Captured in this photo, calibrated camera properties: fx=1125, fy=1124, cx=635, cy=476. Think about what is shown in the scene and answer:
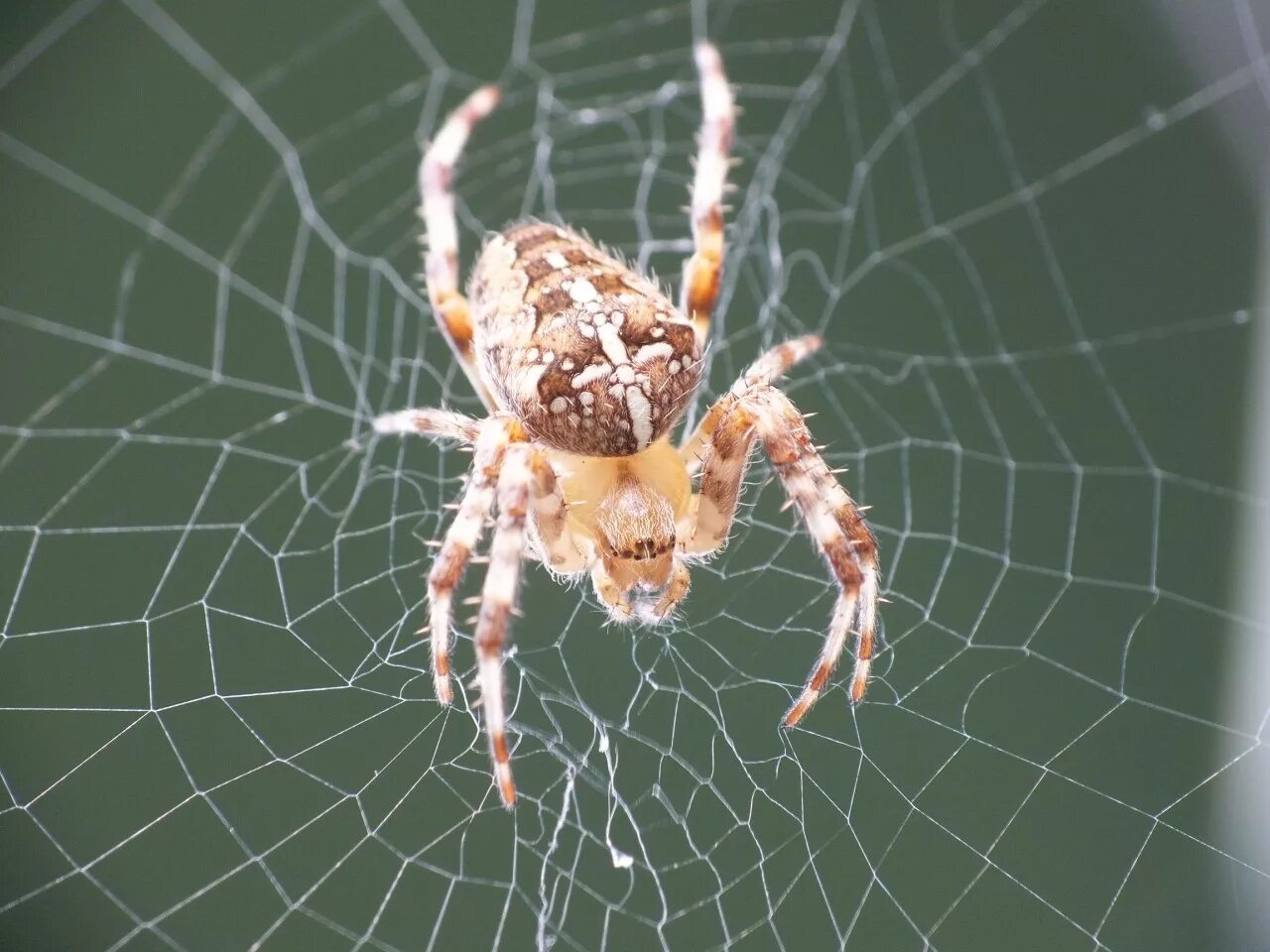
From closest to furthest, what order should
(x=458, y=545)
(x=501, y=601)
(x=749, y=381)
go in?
(x=501, y=601), (x=458, y=545), (x=749, y=381)

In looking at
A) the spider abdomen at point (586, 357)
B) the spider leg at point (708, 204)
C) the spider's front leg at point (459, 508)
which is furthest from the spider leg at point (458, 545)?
the spider leg at point (708, 204)

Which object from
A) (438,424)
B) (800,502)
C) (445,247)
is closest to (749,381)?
(800,502)

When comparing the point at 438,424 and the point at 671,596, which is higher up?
the point at 438,424

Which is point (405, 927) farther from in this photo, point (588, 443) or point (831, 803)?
point (588, 443)

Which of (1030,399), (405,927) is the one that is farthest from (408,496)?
(1030,399)

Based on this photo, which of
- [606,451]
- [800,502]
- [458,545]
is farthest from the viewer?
[606,451]

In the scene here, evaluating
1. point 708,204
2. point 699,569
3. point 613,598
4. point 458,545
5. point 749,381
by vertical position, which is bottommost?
point 699,569

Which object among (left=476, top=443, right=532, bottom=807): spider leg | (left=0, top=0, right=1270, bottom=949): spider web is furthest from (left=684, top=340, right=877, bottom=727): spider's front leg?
(left=476, top=443, right=532, bottom=807): spider leg

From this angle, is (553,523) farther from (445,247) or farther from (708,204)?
(708,204)
